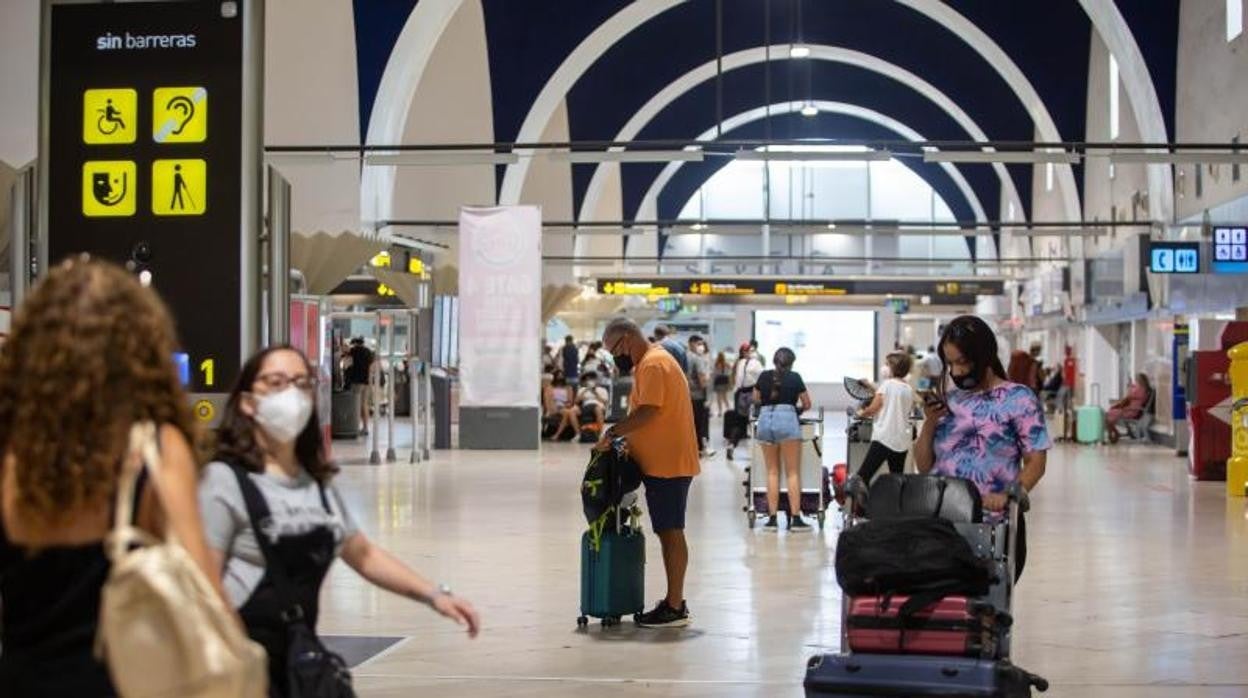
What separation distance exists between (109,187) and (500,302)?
1737 centimetres

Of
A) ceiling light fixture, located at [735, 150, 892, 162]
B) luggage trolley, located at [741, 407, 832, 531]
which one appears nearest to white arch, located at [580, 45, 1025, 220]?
ceiling light fixture, located at [735, 150, 892, 162]

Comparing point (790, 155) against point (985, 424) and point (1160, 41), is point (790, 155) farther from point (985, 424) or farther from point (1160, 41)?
point (985, 424)

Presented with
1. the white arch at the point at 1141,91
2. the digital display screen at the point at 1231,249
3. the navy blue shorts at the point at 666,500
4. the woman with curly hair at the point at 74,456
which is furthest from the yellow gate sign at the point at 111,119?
the white arch at the point at 1141,91

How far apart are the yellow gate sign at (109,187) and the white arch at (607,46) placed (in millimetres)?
27739

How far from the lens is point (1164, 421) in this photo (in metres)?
27.2

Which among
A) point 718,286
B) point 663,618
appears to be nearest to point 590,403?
point 663,618

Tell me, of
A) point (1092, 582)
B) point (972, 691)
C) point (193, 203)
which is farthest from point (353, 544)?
point (1092, 582)

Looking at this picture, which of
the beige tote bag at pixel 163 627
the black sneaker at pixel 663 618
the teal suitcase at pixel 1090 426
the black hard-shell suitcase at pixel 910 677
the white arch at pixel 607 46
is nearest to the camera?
the beige tote bag at pixel 163 627

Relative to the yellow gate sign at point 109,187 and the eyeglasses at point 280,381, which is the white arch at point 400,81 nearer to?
the yellow gate sign at point 109,187

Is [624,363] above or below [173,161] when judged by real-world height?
below

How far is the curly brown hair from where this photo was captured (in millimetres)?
3016

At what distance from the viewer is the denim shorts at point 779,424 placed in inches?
531

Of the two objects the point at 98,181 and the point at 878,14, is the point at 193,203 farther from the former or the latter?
the point at 878,14

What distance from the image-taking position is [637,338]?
9023mm
